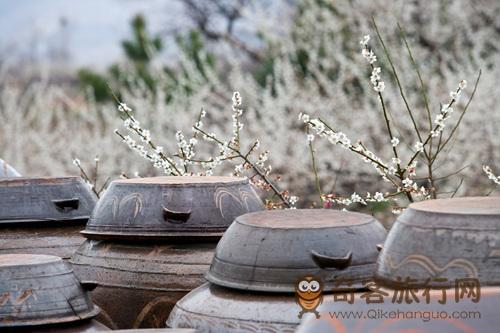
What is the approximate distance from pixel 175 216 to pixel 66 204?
1.06 m

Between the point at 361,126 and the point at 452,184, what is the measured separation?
1.20 metres

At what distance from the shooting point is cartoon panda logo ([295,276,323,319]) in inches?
127

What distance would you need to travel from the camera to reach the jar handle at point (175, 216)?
14.1 ft

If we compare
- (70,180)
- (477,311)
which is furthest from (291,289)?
(70,180)

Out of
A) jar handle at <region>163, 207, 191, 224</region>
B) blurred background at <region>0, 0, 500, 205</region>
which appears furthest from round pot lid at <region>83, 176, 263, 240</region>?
blurred background at <region>0, 0, 500, 205</region>

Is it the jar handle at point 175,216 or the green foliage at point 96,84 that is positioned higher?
→ the green foliage at point 96,84

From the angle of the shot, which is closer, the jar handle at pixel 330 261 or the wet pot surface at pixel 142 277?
the jar handle at pixel 330 261

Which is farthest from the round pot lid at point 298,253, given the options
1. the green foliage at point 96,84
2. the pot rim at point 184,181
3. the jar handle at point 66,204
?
the green foliage at point 96,84

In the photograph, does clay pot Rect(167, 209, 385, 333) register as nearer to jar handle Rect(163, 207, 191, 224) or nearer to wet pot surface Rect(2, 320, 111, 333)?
wet pot surface Rect(2, 320, 111, 333)

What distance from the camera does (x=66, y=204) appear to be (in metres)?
5.19

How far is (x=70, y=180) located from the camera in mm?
5270

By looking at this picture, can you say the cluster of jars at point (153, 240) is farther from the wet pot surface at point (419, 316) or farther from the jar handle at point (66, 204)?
the wet pot surface at point (419, 316)

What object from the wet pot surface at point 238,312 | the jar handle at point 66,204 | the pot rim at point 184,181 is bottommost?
the wet pot surface at point 238,312

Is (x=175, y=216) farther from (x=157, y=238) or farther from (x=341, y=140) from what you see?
(x=341, y=140)
